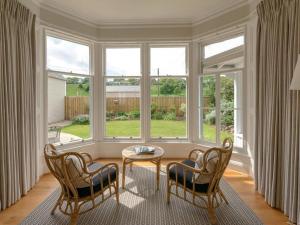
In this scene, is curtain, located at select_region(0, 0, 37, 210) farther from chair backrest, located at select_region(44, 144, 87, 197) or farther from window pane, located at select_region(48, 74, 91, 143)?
chair backrest, located at select_region(44, 144, 87, 197)

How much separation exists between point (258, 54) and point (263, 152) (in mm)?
1371

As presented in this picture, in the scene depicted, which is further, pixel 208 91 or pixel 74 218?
pixel 208 91

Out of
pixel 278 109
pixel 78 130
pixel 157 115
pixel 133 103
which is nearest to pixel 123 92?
pixel 133 103

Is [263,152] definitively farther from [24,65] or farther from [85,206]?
[24,65]

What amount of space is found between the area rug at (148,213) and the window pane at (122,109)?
194cm

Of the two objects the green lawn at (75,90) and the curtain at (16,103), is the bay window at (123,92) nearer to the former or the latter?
the green lawn at (75,90)

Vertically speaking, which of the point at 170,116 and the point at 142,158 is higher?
the point at 170,116

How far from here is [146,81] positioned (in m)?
4.72

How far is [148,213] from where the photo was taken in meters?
2.56

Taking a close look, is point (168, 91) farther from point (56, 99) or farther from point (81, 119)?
point (56, 99)

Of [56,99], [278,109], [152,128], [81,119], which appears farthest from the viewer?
[152,128]

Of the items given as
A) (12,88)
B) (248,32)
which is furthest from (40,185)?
(248,32)

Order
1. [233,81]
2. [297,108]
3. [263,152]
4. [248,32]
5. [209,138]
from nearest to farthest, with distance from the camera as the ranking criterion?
1. [297,108]
2. [263,152]
3. [248,32]
4. [233,81]
5. [209,138]

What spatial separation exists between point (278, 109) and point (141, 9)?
2960 millimetres
